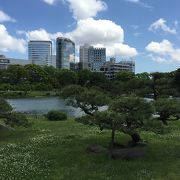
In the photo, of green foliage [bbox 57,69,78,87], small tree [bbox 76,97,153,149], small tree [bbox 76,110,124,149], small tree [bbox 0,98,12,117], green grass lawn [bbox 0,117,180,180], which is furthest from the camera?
green foliage [bbox 57,69,78,87]

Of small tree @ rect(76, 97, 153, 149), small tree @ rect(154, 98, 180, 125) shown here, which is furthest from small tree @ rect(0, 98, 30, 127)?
small tree @ rect(154, 98, 180, 125)

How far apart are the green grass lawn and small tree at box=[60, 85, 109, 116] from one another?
235 centimetres

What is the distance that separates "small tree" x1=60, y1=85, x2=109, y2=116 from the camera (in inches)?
1157

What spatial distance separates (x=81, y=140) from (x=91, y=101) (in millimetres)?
3023

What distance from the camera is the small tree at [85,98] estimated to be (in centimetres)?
2939

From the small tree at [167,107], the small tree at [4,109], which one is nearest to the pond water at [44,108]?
the small tree at [4,109]

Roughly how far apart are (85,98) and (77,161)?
8.43m

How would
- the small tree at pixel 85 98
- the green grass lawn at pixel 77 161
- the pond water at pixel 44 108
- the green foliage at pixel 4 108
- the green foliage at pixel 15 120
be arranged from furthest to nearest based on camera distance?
the pond water at pixel 44 108 < the green foliage at pixel 4 108 < the green foliage at pixel 15 120 < the small tree at pixel 85 98 < the green grass lawn at pixel 77 161

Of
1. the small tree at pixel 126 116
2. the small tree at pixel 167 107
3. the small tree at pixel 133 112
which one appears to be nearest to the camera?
the small tree at pixel 126 116

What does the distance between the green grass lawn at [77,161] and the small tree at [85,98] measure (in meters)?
2.35

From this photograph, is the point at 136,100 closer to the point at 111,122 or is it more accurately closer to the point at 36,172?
the point at 111,122

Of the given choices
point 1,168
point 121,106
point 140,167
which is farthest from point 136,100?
point 1,168

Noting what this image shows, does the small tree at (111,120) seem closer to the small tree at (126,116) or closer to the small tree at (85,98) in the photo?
the small tree at (126,116)

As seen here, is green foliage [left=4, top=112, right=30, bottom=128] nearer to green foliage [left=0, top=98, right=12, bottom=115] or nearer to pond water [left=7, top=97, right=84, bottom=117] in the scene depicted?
green foliage [left=0, top=98, right=12, bottom=115]
